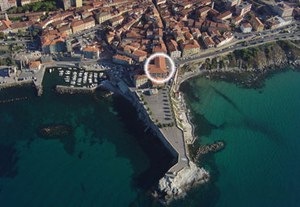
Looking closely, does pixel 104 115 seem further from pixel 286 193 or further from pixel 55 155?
pixel 286 193

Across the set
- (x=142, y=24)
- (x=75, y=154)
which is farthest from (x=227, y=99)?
(x=75, y=154)

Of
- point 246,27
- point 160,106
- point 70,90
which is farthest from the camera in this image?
point 246,27

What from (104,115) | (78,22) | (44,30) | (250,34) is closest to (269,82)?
(250,34)

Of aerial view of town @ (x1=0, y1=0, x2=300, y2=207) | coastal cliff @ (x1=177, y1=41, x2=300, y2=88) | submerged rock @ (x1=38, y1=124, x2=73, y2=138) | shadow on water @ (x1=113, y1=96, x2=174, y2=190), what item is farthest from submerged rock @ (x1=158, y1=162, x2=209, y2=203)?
coastal cliff @ (x1=177, y1=41, x2=300, y2=88)

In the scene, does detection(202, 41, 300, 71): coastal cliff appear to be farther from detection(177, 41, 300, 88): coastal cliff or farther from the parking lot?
the parking lot

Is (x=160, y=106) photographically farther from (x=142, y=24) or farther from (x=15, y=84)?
(x=142, y=24)

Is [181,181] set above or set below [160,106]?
below
